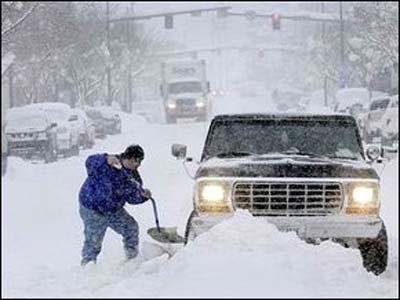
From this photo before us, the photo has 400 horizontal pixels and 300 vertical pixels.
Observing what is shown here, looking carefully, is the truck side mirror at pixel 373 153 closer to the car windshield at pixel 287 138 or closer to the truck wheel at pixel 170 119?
the car windshield at pixel 287 138

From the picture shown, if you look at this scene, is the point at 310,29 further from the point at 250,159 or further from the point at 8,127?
the point at 250,159

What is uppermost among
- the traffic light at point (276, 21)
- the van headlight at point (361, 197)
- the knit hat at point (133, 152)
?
the traffic light at point (276, 21)

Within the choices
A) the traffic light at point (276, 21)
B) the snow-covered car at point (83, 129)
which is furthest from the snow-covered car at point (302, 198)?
the traffic light at point (276, 21)

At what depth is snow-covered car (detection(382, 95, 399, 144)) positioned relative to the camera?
24609 mm

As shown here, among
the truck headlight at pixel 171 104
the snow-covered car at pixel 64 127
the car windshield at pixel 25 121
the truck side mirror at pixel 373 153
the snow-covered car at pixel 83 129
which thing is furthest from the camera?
the truck headlight at pixel 171 104

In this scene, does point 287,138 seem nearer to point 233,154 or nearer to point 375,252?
point 233,154

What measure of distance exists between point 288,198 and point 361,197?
65 cm

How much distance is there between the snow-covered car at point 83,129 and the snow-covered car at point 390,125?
9732mm

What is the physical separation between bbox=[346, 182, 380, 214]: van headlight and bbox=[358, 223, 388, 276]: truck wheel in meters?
0.28

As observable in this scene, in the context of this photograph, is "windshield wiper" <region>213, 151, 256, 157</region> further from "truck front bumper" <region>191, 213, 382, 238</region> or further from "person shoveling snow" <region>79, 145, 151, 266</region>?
"truck front bumper" <region>191, 213, 382, 238</region>

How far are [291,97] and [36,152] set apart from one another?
47868 millimetres

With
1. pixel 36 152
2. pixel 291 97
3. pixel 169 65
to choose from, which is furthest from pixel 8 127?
pixel 291 97

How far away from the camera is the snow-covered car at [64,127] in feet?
75.0

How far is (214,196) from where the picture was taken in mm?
6914
